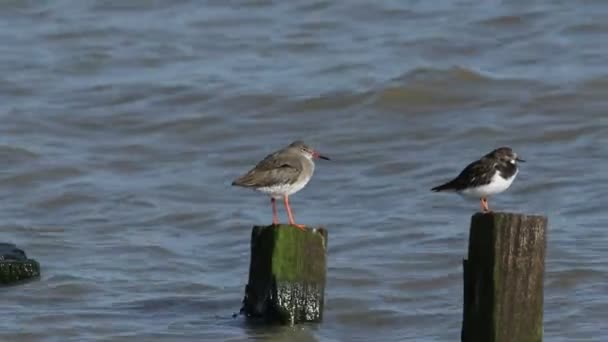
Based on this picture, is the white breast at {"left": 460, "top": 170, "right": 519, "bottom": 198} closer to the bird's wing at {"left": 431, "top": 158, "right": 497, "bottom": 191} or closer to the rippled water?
the bird's wing at {"left": 431, "top": 158, "right": 497, "bottom": 191}

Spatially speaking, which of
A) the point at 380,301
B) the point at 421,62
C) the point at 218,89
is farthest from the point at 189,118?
the point at 380,301

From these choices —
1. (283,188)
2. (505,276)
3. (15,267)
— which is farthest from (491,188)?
(15,267)

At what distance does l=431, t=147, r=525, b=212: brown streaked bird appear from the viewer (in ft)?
31.0

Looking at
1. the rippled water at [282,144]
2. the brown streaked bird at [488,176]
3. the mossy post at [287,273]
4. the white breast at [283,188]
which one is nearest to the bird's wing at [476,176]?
the brown streaked bird at [488,176]

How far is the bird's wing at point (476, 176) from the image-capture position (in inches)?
372

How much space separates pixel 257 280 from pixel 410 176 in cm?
670

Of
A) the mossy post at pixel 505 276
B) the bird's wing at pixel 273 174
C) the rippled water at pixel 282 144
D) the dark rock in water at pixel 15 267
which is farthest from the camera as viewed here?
the dark rock in water at pixel 15 267

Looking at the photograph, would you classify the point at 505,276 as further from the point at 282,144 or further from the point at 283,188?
the point at 282,144

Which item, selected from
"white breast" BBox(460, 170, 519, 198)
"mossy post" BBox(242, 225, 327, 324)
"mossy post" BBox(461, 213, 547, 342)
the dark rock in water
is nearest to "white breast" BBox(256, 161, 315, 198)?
"mossy post" BBox(242, 225, 327, 324)

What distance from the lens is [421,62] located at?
20953mm

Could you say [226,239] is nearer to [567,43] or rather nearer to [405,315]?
[405,315]

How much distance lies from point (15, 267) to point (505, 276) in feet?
17.2

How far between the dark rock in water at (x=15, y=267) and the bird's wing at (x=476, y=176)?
13.5ft

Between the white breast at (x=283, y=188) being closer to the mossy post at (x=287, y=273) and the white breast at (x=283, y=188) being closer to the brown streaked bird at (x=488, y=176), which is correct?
the mossy post at (x=287, y=273)
